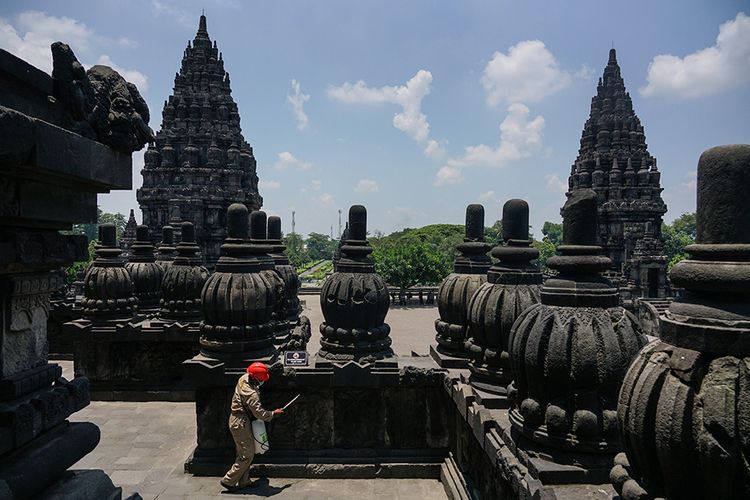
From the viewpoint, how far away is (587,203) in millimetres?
4074

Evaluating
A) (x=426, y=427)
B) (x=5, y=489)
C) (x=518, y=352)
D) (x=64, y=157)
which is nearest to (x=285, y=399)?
(x=426, y=427)

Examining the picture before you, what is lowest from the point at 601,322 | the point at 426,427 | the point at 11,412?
the point at 426,427

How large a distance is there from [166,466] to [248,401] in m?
2.33

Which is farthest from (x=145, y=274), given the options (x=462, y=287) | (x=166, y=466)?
(x=462, y=287)

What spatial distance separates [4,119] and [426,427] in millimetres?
6125

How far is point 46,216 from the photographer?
2873 mm

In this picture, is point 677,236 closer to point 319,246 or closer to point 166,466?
point 166,466

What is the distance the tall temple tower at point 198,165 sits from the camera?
26.0 m

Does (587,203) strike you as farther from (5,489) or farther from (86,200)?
(5,489)

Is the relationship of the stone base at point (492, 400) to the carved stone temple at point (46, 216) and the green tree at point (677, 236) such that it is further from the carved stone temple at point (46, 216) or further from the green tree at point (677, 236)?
the green tree at point (677, 236)

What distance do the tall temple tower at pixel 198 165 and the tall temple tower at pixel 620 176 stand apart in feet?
71.0

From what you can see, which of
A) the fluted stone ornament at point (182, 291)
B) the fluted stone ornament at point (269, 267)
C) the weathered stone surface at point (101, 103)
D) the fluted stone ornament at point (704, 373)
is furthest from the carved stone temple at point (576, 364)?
the fluted stone ornament at point (182, 291)

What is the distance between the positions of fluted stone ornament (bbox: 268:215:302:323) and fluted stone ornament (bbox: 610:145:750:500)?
8182mm

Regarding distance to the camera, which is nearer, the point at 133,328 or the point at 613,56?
the point at 133,328
